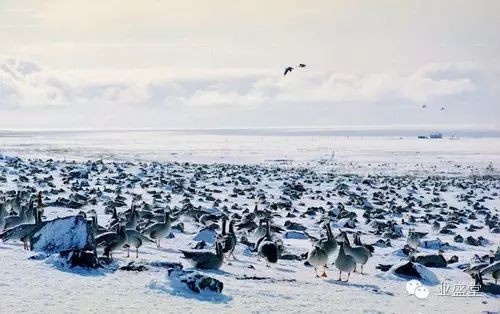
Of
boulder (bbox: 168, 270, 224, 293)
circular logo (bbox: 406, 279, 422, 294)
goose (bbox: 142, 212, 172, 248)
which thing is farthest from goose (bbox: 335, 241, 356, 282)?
goose (bbox: 142, 212, 172, 248)

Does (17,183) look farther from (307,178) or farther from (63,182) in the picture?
(307,178)

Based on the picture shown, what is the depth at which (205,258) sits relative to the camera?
11.1m

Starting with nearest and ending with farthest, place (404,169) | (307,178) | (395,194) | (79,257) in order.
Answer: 1. (79,257)
2. (395,194)
3. (307,178)
4. (404,169)

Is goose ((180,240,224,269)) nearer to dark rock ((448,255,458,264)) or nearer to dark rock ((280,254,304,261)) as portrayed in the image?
dark rock ((280,254,304,261))

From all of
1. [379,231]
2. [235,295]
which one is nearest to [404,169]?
[379,231]

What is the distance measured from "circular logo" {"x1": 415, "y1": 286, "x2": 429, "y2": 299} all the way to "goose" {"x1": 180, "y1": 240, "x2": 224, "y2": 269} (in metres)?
3.44

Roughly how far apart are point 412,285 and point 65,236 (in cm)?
597

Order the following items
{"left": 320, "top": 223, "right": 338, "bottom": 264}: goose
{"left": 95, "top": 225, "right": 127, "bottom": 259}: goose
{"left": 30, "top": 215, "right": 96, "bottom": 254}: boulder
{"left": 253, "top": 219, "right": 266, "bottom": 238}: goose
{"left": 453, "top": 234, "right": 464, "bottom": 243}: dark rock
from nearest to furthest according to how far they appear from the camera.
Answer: {"left": 30, "top": 215, "right": 96, "bottom": 254}: boulder < {"left": 95, "top": 225, "right": 127, "bottom": 259}: goose < {"left": 320, "top": 223, "right": 338, "bottom": 264}: goose < {"left": 253, "top": 219, "right": 266, "bottom": 238}: goose < {"left": 453, "top": 234, "right": 464, "bottom": 243}: dark rock

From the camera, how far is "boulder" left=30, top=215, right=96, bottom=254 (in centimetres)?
1018

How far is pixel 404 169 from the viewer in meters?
52.2

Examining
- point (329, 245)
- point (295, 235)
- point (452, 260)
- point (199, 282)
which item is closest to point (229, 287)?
point (199, 282)

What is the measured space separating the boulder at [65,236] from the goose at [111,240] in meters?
0.68

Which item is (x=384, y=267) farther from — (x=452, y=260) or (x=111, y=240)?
(x=111, y=240)

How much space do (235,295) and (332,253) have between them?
4.21 metres
